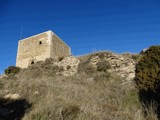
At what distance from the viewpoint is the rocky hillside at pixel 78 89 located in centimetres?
422

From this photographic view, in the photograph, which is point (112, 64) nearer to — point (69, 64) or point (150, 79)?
point (69, 64)

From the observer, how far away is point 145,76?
7.85m

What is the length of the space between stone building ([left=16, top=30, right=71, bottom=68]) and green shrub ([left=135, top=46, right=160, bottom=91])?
34.3ft

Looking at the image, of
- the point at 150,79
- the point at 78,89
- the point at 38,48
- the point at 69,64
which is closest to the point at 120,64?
the point at 69,64

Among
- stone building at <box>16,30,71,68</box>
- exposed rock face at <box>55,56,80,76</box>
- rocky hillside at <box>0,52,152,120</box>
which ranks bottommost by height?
rocky hillside at <box>0,52,152,120</box>

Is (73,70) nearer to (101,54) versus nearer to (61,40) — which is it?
(101,54)

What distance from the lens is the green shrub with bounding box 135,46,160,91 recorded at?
6.95m

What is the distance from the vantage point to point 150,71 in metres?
7.80

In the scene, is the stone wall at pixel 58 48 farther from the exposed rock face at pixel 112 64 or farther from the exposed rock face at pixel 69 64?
the exposed rock face at pixel 112 64

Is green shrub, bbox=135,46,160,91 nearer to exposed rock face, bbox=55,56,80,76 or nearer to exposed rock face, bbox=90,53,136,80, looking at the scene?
exposed rock face, bbox=90,53,136,80

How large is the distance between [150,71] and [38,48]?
13232 millimetres

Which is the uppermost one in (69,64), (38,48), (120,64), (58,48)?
(58,48)

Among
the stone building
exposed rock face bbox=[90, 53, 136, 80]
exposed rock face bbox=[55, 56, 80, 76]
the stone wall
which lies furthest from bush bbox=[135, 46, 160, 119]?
the stone wall

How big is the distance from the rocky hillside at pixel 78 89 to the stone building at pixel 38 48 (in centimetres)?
187
